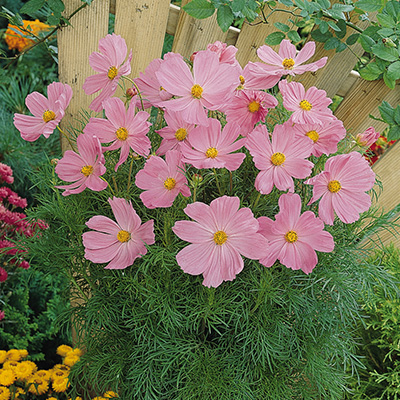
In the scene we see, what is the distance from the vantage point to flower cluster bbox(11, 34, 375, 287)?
67 centimetres

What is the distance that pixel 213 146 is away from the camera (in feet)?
2.32

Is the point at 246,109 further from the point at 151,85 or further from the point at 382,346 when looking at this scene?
the point at 382,346

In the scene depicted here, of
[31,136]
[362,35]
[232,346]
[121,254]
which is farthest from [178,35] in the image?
[232,346]

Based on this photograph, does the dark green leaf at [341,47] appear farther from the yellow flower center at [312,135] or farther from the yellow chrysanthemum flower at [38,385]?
the yellow chrysanthemum flower at [38,385]

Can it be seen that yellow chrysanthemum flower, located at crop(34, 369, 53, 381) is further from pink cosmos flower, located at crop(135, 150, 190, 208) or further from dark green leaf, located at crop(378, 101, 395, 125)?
dark green leaf, located at crop(378, 101, 395, 125)

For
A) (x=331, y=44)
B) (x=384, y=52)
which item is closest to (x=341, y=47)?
(x=331, y=44)

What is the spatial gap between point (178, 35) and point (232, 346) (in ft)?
2.59

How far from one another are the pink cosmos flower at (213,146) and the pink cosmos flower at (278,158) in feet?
0.08

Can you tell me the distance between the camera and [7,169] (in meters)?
1.39

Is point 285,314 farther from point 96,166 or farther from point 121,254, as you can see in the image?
point 96,166

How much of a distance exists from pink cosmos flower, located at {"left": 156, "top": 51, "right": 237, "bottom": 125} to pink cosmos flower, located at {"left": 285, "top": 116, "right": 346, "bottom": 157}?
0.48 feet

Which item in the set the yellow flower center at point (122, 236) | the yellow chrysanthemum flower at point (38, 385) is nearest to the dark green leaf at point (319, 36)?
the yellow flower center at point (122, 236)

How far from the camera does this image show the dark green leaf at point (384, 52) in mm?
1047

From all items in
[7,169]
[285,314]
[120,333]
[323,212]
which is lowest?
[7,169]
